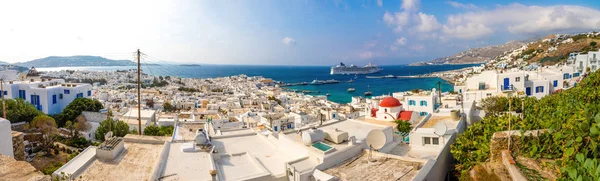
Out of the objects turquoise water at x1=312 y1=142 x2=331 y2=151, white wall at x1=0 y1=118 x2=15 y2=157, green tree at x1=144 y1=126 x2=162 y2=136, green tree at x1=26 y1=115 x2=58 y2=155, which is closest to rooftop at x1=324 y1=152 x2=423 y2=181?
turquoise water at x1=312 y1=142 x2=331 y2=151

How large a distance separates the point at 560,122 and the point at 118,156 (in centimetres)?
1088

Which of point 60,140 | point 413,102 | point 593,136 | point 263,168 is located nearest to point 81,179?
point 263,168

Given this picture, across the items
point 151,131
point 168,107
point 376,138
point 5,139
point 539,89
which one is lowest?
point 168,107

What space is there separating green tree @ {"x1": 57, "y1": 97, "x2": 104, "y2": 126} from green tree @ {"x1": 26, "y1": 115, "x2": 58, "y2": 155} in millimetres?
5635

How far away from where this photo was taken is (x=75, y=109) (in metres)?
25.3

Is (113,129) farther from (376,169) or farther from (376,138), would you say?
(376,169)

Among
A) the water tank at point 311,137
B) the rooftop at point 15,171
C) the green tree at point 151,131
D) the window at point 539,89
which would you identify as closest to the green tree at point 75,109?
the green tree at point 151,131

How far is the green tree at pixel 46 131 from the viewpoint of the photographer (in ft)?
54.3

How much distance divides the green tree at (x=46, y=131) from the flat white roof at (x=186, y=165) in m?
10.8

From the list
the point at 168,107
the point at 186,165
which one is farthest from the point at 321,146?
the point at 168,107

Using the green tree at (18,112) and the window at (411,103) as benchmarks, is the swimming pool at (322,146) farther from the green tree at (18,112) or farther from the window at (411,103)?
the green tree at (18,112)

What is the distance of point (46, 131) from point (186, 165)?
1381cm

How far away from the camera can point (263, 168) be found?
332 inches

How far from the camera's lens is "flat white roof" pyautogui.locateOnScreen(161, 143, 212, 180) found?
782 centimetres
